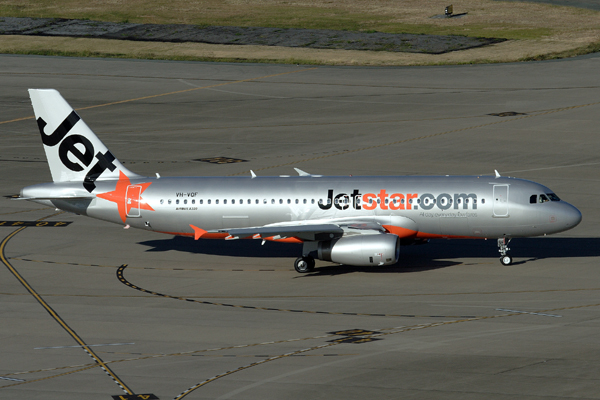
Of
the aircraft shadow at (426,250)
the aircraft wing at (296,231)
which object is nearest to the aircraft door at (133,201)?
the aircraft shadow at (426,250)

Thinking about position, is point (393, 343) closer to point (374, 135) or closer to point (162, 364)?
point (162, 364)

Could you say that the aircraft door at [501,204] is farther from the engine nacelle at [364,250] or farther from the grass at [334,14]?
the grass at [334,14]

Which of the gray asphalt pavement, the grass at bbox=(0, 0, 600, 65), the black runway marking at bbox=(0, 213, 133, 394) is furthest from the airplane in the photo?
the grass at bbox=(0, 0, 600, 65)

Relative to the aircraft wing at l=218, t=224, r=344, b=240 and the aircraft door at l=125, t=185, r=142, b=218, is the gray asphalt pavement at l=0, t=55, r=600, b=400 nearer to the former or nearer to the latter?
the aircraft wing at l=218, t=224, r=344, b=240

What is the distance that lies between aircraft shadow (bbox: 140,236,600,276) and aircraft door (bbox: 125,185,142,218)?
4.15m

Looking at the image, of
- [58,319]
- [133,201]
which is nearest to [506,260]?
→ [133,201]

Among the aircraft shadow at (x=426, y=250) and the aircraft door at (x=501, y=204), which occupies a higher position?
the aircraft door at (x=501, y=204)

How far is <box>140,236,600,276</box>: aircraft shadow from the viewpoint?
49.0 metres

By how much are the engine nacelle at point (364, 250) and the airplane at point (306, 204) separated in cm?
5

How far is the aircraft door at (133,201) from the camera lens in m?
49.8

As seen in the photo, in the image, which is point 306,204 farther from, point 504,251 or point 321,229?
point 504,251

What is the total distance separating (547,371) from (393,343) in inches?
260

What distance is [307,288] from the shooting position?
147ft

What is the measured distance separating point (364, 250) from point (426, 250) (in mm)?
8635
